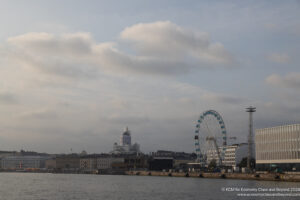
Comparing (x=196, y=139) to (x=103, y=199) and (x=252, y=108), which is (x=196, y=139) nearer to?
(x=252, y=108)

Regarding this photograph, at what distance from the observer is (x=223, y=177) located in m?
128

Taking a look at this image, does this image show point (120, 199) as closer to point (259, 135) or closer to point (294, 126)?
point (294, 126)

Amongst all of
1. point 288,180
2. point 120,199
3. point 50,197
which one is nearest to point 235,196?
point 120,199

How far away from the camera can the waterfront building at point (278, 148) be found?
109 metres

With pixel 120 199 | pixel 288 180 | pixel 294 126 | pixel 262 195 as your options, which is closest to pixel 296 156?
pixel 294 126

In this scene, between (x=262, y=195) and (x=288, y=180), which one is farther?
(x=288, y=180)

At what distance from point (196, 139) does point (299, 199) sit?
354ft

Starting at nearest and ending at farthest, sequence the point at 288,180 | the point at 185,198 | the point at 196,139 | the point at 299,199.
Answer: the point at 299,199 < the point at 185,198 < the point at 288,180 < the point at 196,139

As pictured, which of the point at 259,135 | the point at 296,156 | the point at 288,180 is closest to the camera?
the point at 288,180

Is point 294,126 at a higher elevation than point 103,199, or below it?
higher

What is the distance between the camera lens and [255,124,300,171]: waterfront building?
4291 inches

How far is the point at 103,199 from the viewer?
64250mm

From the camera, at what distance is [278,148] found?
380ft

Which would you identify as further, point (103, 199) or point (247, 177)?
point (247, 177)
